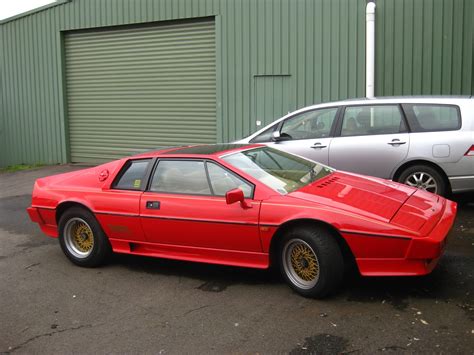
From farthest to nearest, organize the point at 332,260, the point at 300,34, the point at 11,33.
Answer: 1. the point at 11,33
2. the point at 300,34
3. the point at 332,260

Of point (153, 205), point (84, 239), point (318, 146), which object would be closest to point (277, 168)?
point (153, 205)

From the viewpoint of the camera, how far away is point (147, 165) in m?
5.60

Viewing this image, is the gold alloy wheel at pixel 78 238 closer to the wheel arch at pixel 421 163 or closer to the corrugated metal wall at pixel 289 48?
the wheel arch at pixel 421 163

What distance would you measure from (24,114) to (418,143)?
12.0 m

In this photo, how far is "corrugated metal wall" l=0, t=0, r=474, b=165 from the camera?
34.2 ft

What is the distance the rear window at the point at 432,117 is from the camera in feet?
24.2

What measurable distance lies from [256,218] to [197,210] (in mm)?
618

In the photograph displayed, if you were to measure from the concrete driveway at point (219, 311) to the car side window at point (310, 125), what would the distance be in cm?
282

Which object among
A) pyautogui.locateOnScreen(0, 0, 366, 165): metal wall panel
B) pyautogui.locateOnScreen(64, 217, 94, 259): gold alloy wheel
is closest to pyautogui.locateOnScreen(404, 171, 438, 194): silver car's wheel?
pyautogui.locateOnScreen(0, 0, 366, 165): metal wall panel

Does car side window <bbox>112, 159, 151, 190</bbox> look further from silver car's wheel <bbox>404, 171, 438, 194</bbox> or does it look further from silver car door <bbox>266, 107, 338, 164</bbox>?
silver car's wheel <bbox>404, 171, 438, 194</bbox>

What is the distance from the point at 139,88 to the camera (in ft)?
45.4

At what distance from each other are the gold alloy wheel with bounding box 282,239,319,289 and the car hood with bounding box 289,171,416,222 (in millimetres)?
412

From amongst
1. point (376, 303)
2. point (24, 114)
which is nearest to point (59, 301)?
point (376, 303)

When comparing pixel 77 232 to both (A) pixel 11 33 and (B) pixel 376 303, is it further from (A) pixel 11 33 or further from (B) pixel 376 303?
(A) pixel 11 33
